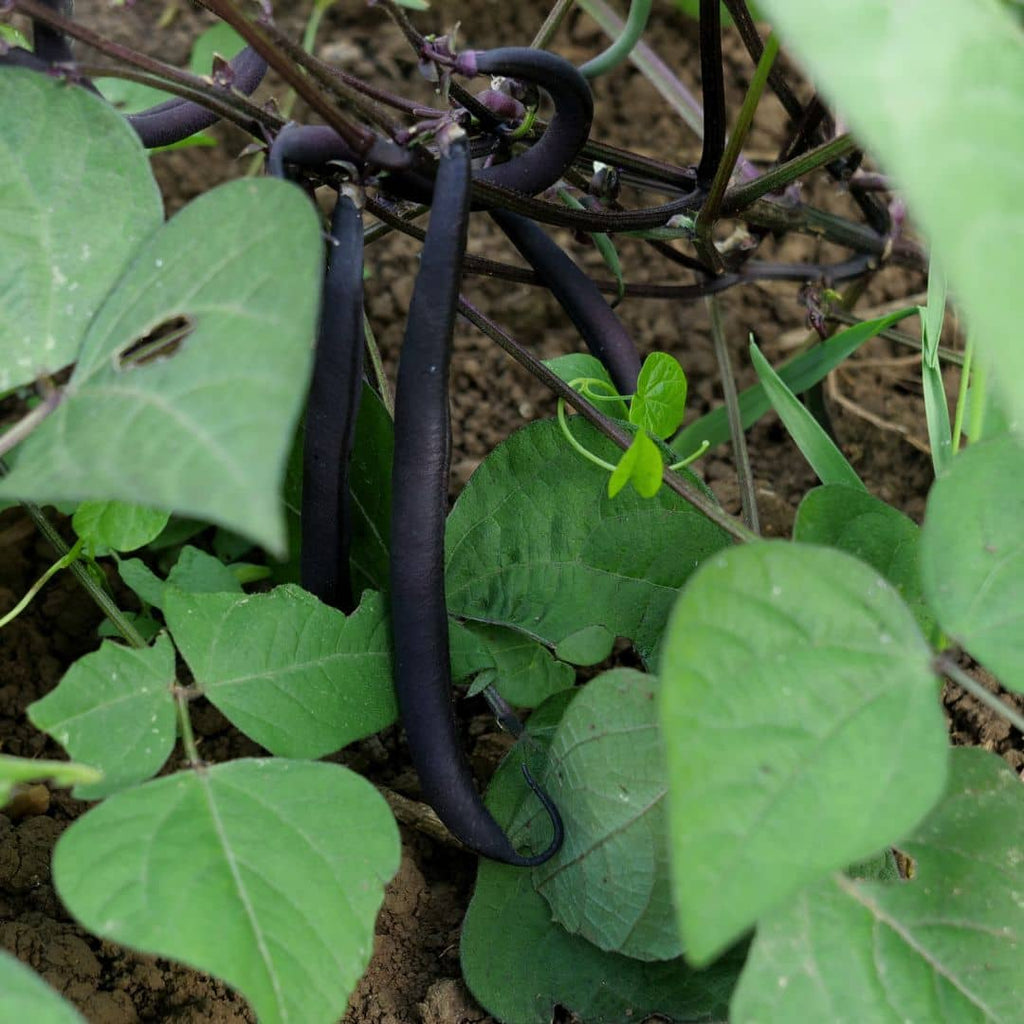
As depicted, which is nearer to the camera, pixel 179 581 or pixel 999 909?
pixel 999 909

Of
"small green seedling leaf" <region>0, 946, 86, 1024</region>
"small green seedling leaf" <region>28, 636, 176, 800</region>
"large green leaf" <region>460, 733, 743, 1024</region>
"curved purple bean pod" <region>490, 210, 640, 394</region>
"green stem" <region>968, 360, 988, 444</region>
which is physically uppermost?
"green stem" <region>968, 360, 988, 444</region>

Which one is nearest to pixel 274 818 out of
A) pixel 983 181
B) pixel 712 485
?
pixel 983 181

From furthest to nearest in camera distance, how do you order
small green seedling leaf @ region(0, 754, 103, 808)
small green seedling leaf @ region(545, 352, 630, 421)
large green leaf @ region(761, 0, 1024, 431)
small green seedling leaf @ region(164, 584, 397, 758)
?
small green seedling leaf @ region(545, 352, 630, 421), small green seedling leaf @ region(164, 584, 397, 758), small green seedling leaf @ region(0, 754, 103, 808), large green leaf @ region(761, 0, 1024, 431)

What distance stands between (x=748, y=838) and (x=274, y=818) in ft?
1.05

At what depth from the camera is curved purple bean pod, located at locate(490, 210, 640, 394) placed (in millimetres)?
1146

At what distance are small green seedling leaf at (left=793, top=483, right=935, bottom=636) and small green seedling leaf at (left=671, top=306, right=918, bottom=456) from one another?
0.36 meters

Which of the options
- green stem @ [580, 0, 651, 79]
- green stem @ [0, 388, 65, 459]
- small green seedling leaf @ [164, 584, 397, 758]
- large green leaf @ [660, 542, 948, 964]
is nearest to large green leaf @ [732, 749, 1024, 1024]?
large green leaf @ [660, 542, 948, 964]

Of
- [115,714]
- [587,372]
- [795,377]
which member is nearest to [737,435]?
[795,377]

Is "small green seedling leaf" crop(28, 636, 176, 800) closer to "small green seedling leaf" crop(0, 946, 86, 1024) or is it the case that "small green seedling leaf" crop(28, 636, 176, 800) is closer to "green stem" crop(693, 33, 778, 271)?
"small green seedling leaf" crop(0, 946, 86, 1024)

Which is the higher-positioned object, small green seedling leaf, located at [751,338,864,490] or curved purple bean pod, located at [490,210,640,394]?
small green seedling leaf, located at [751,338,864,490]

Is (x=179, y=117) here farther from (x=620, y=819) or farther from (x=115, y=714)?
(x=620, y=819)

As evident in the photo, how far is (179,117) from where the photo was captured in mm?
1006

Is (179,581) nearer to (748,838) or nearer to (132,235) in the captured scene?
(132,235)

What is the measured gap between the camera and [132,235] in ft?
2.64
